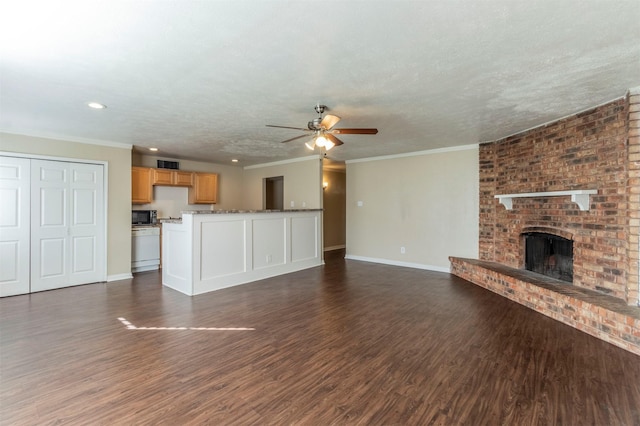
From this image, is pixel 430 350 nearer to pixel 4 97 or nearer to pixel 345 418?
pixel 345 418

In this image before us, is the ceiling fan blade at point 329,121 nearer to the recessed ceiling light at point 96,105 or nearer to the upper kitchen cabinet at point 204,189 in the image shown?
the recessed ceiling light at point 96,105

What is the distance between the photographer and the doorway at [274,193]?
829cm

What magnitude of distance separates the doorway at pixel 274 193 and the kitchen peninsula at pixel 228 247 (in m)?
2.55

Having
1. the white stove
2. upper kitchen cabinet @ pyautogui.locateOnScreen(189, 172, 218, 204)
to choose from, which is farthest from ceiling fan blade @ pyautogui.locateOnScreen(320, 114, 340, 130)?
upper kitchen cabinet @ pyautogui.locateOnScreen(189, 172, 218, 204)

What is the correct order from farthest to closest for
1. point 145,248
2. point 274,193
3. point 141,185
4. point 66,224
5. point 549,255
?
point 274,193 < point 141,185 < point 145,248 < point 66,224 < point 549,255

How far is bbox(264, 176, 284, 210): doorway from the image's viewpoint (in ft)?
27.2

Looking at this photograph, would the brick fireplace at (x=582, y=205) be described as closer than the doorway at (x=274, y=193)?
Yes

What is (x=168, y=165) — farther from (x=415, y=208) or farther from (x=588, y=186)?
(x=588, y=186)

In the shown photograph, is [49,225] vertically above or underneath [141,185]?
underneath

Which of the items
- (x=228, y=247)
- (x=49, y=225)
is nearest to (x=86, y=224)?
(x=49, y=225)

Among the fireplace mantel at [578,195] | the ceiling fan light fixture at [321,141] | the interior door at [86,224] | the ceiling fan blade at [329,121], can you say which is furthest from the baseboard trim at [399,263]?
the interior door at [86,224]

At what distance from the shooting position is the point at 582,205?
3.39 meters

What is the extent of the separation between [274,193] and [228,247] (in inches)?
160

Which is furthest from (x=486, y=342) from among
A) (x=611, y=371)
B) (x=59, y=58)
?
(x=59, y=58)
